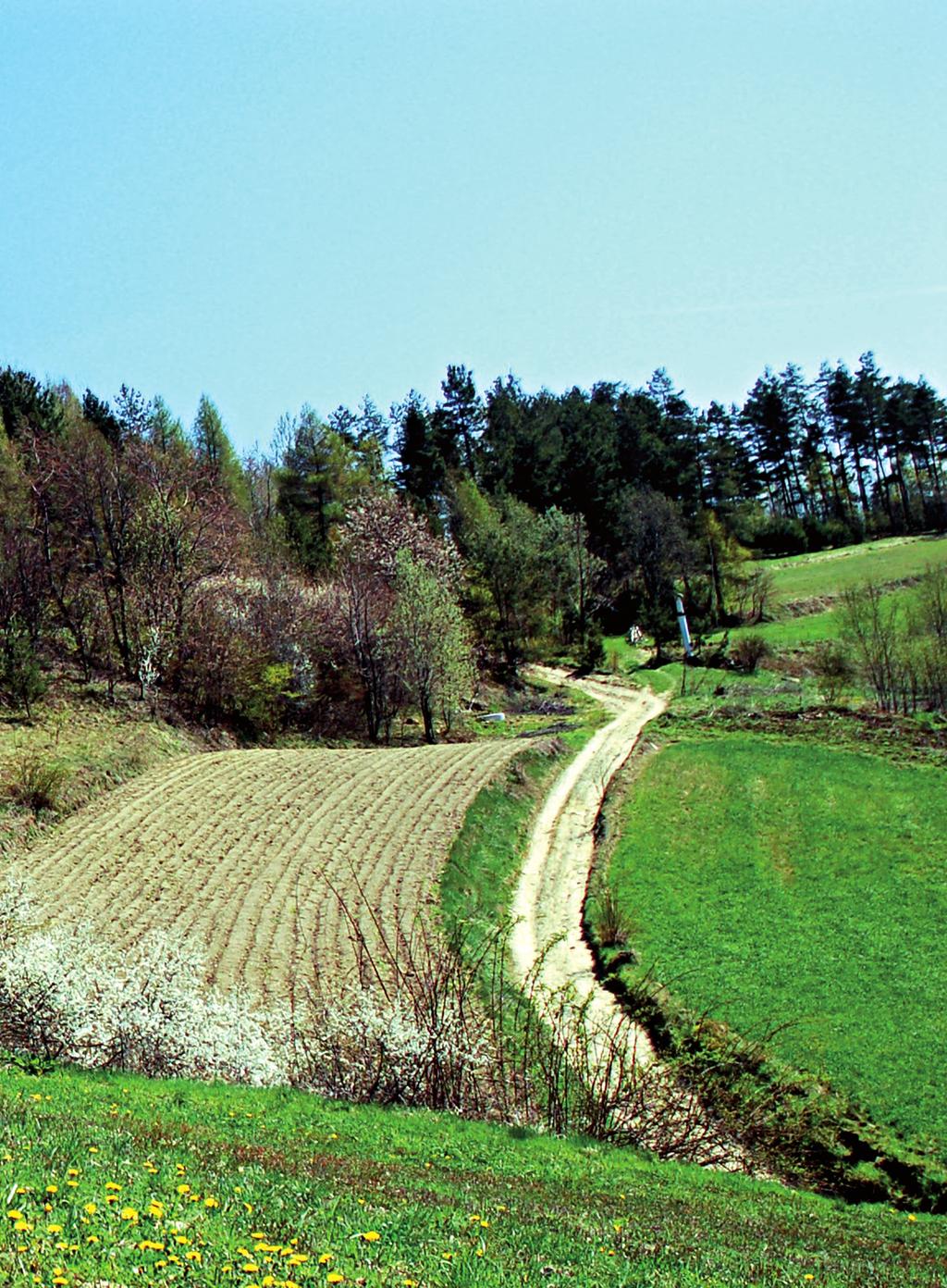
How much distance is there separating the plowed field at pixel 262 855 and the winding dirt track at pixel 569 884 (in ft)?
7.28

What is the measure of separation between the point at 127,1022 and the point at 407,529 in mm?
41297

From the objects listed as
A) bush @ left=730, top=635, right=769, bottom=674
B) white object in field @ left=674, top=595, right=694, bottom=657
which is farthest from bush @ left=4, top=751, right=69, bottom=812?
white object in field @ left=674, top=595, right=694, bottom=657

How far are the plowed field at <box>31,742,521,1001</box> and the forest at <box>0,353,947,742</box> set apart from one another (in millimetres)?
7130

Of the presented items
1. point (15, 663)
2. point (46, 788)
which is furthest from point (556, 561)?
point (46, 788)

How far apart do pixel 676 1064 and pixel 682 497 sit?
71.5m

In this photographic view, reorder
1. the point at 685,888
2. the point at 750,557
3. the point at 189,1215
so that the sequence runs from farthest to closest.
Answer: the point at 750,557
the point at 685,888
the point at 189,1215

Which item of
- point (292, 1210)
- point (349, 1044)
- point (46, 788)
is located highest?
point (46, 788)

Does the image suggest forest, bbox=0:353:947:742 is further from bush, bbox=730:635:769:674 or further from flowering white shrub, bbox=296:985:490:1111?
flowering white shrub, bbox=296:985:490:1111

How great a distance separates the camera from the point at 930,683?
38719mm

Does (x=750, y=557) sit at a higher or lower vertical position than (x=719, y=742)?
higher

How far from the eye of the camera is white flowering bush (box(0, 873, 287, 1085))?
41.5ft

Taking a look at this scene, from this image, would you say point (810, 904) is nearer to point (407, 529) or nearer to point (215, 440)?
point (407, 529)

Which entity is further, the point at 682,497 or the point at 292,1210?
the point at 682,497

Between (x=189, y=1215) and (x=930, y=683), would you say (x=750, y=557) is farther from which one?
(x=189, y=1215)
